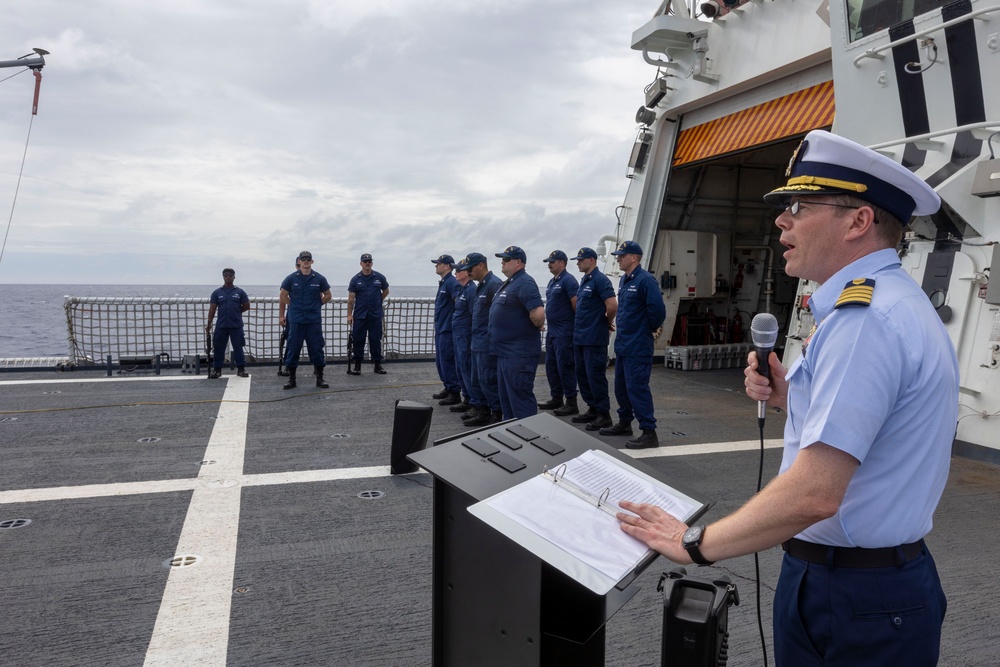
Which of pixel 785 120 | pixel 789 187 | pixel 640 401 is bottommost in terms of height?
pixel 640 401

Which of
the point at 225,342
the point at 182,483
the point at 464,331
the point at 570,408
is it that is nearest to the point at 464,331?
the point at 464,331

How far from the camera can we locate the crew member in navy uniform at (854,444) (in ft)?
3.57

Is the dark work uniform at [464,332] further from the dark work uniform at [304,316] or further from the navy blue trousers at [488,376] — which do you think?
the dark work uniform at [304,316]

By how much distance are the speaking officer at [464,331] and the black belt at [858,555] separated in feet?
18.0

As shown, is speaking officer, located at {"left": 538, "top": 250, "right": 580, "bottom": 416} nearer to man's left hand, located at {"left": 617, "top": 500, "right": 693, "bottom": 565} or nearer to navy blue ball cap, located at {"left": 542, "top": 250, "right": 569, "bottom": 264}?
navy blue ball cap, located at {"left": 542, "top": 250, "right": 569, "bottom": 264}

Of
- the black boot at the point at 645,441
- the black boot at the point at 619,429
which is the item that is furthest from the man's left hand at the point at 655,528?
the black boot at the point at 619,429

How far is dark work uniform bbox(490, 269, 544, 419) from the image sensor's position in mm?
5492

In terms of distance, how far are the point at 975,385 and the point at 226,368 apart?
878 centimetres

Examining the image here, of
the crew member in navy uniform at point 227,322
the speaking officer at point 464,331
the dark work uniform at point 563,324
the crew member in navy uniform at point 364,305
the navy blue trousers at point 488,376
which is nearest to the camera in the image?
the navy blue trousers at point 488,376

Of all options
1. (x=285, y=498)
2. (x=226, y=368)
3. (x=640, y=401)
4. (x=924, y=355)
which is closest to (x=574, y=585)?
(x=924, y=355)

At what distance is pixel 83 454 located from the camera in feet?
16.8

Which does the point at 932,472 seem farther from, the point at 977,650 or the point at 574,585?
the point at 977,650

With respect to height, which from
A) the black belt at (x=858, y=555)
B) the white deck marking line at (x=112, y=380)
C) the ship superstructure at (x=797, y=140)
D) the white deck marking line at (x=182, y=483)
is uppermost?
the ship superstructure at (x=797, y=140)

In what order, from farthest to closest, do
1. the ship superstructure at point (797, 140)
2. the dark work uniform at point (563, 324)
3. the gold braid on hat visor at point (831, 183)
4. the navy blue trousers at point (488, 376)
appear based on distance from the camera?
the dark work uniform at point (563, 324)
the navy blue trousers at point (488, 376)
the ship superstructure at point (797, 140)
the gold braid on hat visor at point (831, 183)
